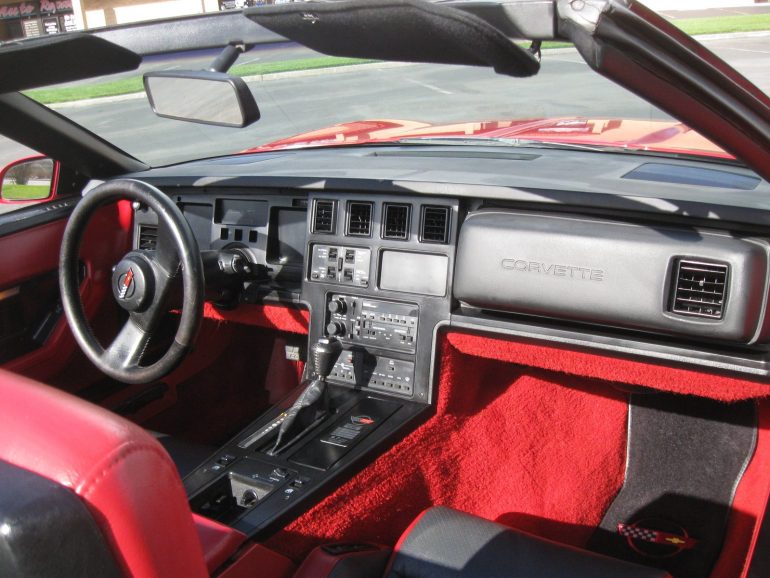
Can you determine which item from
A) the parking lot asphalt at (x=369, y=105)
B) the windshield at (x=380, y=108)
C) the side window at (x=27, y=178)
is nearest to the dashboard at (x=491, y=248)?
the windshield at (x=380, y=108)

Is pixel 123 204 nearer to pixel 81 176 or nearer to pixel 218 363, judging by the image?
pixel 81 176

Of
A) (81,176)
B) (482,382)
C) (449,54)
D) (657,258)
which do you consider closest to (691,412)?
(482,382)

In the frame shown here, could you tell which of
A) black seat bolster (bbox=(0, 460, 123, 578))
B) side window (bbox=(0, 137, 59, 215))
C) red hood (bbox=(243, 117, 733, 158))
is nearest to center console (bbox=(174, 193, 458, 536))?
red hood (bbox=(243, 117, 733, 158))

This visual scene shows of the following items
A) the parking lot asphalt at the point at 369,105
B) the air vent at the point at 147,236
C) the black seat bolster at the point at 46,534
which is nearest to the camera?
the black seat bolster at the point at 46,534

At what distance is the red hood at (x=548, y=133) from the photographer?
2781 mm

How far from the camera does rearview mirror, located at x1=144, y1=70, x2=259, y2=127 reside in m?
1.68

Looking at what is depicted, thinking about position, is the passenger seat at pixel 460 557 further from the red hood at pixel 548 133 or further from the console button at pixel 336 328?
the red hood at pixel 548 133

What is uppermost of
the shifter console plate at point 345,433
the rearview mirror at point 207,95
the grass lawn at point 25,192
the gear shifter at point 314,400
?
the rearview mirror at point 207,95

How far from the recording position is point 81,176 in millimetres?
3189

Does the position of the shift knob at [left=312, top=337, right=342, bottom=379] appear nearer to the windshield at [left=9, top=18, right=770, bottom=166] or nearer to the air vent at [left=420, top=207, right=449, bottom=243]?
the air vent at [left=420, top=207, right=449, bottom=243]

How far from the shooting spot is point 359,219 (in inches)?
102

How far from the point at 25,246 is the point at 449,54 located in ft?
7.01

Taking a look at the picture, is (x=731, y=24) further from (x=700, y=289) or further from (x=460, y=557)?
(x=460, y=557)

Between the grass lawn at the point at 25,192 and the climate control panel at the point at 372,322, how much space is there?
133 centimetres
